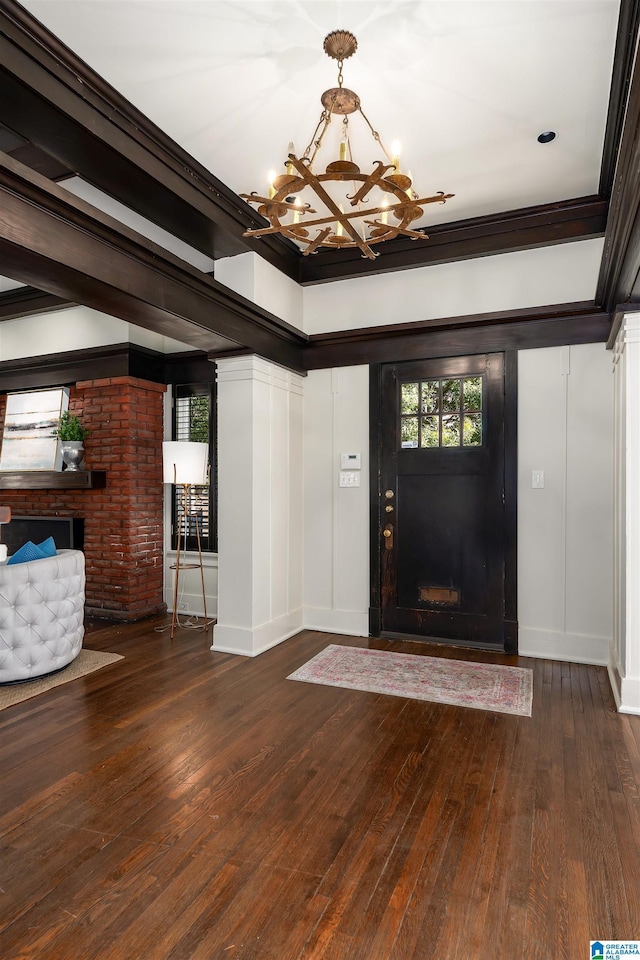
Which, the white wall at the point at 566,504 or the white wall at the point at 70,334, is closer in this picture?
the white wall at the point at 566,504

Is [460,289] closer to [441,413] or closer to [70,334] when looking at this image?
[441,413]

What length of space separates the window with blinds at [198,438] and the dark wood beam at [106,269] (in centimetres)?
153

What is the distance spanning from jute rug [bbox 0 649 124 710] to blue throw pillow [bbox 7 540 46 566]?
2.67 ft

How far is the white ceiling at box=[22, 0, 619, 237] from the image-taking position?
7.96ft

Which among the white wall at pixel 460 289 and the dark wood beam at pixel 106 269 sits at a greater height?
the white wall at pixel 460 289

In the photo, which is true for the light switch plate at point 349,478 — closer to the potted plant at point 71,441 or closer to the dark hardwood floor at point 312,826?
the dark hardwood floor at point 312,826

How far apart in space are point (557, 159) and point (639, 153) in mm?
1712

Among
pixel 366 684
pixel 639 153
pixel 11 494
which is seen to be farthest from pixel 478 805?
pixel 11 494

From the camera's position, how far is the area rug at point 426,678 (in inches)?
139

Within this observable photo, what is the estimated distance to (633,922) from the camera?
5.73 feet

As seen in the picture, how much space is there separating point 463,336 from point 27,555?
368 centimetres

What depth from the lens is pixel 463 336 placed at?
4.61m

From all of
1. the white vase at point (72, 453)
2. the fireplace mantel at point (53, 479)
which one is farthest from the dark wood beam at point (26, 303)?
the fireplace mantel at point (53, 479)

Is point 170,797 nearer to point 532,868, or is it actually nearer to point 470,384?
point 532,868
